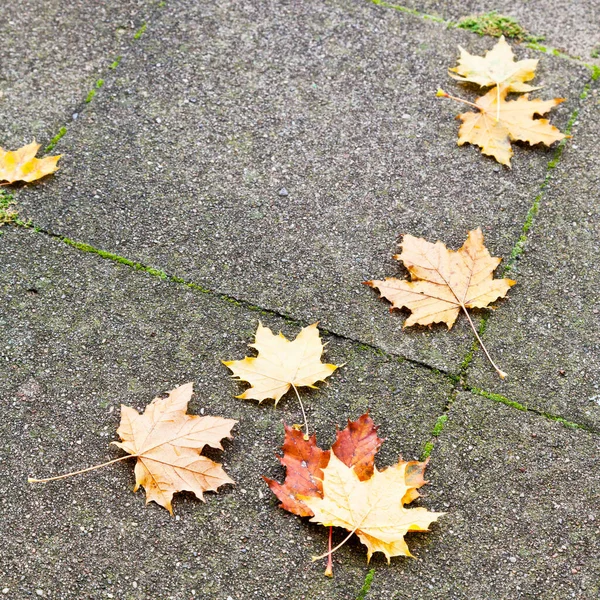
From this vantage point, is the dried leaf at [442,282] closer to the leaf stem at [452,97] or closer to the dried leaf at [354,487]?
the dried leaf at [354,487]

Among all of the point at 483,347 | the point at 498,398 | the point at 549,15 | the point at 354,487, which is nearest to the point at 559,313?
the point at 483,347

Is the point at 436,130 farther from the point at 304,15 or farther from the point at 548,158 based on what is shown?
the point at 304,15

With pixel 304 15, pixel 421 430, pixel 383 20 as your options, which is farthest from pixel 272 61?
pixel 421 430

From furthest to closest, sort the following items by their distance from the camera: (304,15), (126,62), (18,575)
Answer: (304,15) < (126,62) < (18,575)

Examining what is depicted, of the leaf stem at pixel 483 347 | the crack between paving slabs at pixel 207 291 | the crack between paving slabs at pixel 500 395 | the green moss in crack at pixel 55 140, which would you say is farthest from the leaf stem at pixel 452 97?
the green moss in crack at pixel 55 140

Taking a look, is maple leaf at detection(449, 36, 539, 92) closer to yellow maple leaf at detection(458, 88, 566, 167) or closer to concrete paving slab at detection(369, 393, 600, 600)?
yellow maple leaf at detection(458, 88, 566, 167)

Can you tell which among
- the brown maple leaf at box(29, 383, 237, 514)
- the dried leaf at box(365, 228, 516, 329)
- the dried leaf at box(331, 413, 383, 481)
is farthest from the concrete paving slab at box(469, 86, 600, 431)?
the brown maple leaf at box(29, 383, 237, 514)
